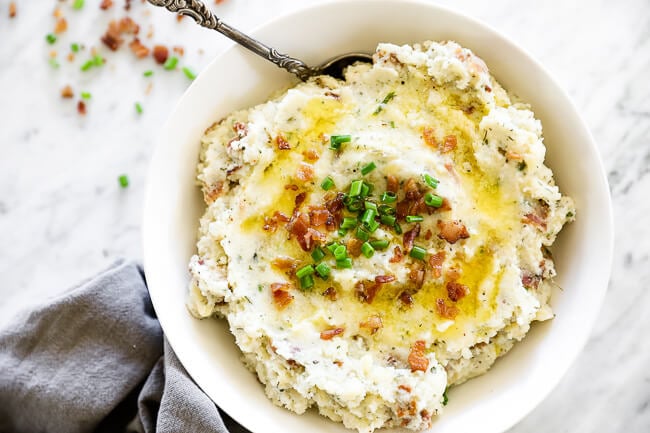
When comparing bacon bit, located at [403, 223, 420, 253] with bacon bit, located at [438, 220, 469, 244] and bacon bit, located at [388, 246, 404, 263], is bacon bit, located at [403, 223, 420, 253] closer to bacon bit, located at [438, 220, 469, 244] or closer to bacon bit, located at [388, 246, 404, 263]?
bacon bit, located at [388, 246, 404, 263]

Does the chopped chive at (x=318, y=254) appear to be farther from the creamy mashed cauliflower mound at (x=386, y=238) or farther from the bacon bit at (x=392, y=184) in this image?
the bacon bit at (x=392, y=184)

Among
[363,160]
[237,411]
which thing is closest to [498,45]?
[363,160]

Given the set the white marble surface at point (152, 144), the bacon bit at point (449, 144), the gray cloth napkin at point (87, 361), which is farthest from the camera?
the white marble surface at point (152, 144)

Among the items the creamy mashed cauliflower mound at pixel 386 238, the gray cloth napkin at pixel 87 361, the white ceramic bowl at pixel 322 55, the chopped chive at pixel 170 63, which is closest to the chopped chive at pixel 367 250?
the creamy mashed cauliflower mound at pixel 386 238

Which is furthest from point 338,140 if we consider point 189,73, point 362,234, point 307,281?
point 189,73

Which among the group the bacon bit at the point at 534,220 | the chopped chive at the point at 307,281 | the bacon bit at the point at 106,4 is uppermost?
the bacon bit at the point at 534,220

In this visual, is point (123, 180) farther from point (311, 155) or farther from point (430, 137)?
point (430, 137)

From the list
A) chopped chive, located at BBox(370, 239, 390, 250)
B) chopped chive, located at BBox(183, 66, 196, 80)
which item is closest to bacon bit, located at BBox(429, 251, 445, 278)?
chopped chive, located at BBox(370, 239, 390, 250)
